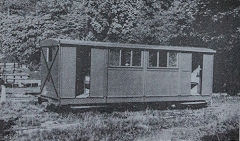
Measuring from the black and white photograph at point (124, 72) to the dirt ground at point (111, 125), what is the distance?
0.03 meters

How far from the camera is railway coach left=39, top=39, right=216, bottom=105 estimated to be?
1370 cm

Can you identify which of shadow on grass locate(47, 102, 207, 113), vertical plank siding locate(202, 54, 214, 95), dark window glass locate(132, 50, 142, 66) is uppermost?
dark window glass locate(132, 50, 142, 66)

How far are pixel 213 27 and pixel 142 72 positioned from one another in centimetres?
1001

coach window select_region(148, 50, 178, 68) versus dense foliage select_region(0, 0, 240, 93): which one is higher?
dense foliage select_region(0, 0, 240, 93)

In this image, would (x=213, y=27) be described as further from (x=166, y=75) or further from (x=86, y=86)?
(x=86, y=86)

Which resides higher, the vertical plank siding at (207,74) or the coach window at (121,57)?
the coach window at (121,57)

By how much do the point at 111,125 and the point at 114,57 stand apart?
13.8 ft

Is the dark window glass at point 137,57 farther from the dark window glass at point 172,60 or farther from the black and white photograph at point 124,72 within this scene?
the dark window glass at point 172,60

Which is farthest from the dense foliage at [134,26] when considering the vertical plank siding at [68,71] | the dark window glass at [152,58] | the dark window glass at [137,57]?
the vertical plank siding at [68,71]

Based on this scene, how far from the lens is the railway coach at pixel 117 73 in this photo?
13703mm

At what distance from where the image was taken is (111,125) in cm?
1127

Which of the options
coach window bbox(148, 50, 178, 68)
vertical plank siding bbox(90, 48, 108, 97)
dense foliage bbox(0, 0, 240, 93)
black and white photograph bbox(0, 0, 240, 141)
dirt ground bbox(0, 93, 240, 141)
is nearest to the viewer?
dirt ground bbox(0, 93, 240, 141)

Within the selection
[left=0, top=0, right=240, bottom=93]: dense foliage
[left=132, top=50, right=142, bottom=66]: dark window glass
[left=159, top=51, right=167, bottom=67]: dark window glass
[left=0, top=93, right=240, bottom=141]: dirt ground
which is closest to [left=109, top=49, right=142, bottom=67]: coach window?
[left=132, top=50, right=142, bottom=66]: dark window glass

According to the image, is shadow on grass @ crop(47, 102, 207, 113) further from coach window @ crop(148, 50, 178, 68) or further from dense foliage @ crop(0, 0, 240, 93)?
dense foliage @ crop(0, 0, 240, 93)
